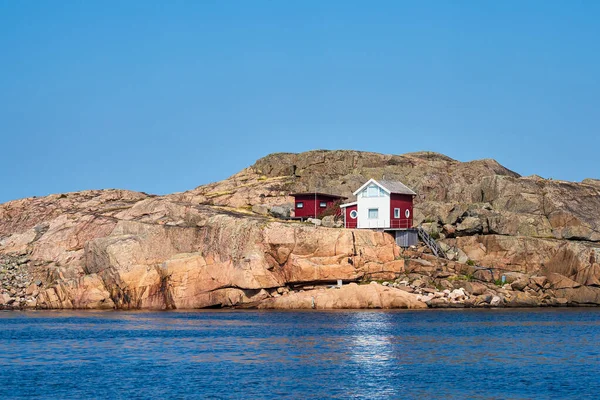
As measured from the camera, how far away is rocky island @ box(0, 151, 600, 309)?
85562mm

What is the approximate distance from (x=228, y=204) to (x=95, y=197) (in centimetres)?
2483

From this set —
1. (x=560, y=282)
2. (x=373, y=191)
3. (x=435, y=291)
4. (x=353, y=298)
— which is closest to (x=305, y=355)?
(x=353, y=298)

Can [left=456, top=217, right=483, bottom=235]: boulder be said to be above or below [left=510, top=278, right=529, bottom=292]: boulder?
above

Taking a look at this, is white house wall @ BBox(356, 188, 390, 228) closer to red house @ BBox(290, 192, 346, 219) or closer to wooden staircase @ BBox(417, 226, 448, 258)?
wooden staircase @ BBox(417, 226, 448, 258)

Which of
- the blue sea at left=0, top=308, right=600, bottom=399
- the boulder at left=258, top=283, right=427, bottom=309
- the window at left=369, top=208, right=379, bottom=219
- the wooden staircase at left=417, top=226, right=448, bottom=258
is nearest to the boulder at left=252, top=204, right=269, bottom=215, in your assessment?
the window at left=369, top=208, right=379, bottom=219

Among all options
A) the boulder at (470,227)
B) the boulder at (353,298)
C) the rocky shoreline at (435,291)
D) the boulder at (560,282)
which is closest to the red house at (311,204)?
the boulder at (470,227)

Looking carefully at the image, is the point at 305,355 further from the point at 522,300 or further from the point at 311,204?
the point at 311,204

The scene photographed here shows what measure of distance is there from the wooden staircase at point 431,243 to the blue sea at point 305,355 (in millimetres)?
13783

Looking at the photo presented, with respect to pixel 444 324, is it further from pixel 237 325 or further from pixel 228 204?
pixel 228 204

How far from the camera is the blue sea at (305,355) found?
42.2 meters

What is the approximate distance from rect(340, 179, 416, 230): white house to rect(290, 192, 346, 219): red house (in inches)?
311

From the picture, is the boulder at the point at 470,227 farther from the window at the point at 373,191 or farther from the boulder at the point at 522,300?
the boulder at the point at 522,300

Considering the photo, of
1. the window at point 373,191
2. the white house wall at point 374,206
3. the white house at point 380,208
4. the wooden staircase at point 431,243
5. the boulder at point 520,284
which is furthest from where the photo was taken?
the window at point 373,191

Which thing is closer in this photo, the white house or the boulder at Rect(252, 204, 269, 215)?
the white house
